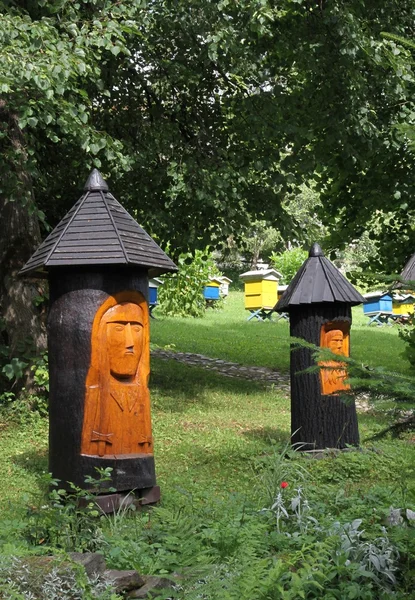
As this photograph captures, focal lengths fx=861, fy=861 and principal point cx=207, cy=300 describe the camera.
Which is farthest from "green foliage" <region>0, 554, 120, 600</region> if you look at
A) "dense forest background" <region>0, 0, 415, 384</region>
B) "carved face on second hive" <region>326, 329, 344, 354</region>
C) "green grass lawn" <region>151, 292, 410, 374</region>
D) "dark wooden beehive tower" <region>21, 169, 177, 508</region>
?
"green grass lawn" <region>151, 292, 410, 374</region>

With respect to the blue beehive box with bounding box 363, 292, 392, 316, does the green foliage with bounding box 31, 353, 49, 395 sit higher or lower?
lower

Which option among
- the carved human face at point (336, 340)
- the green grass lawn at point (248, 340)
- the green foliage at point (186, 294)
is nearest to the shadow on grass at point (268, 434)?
the carved human face at point (336, 340)

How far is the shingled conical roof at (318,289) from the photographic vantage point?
904 cm

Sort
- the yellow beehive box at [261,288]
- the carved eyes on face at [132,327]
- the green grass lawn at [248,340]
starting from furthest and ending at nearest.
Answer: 1. the yellow beehive box at [261,288]
2. the green grass lawn at [248,340]
3. the carved eyes on face at [132,327]

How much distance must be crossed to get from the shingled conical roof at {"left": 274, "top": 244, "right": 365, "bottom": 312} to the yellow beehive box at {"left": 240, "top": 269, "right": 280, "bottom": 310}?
16009 mm

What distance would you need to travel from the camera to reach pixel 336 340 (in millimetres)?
9242

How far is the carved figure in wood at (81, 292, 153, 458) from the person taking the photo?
22.6 ft

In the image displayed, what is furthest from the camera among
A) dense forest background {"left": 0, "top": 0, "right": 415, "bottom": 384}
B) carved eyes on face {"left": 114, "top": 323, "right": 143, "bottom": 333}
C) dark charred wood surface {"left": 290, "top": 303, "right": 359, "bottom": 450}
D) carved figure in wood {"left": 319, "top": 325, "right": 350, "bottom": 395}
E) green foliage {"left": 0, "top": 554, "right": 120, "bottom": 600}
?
dense forest background {"left": 0, "top": 0, "right": 415, "bottom": 384}

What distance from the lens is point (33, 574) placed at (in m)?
3.96

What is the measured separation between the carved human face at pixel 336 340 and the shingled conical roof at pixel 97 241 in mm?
2444

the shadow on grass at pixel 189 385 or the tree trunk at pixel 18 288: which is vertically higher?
the tree trunk at pixel 18 288

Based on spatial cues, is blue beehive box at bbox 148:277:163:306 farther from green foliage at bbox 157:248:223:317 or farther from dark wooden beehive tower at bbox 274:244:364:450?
dark wooden beehive tower at bbox 274:244:364:450

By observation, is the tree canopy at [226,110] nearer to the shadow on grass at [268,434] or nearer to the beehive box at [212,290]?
the shadow on grass at [268,434]

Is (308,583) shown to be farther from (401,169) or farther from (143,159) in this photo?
(401,169)
